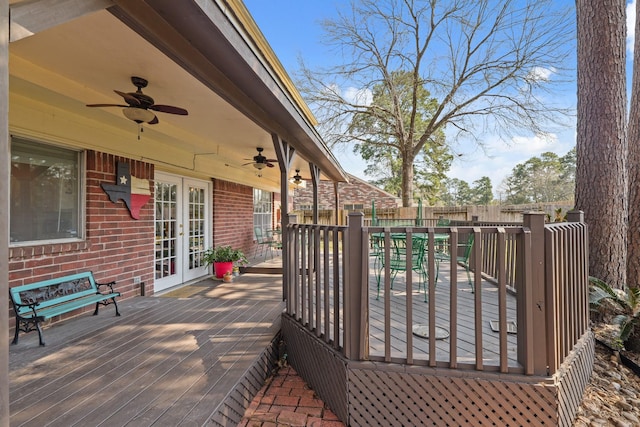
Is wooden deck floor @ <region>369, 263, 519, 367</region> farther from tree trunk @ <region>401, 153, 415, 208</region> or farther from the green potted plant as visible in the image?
tree trunk @ <region>401, 153, 415, 208</region>

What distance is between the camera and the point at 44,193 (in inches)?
122

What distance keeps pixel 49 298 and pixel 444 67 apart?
49.3 ft

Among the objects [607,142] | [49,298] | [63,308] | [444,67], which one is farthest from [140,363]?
[444,67]

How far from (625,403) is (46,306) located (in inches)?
203

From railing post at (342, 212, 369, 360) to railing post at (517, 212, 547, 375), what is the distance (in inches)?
39.5

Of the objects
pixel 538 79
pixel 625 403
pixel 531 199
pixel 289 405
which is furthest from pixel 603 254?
pixel 531 199

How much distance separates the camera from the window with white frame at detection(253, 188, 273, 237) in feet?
28.1

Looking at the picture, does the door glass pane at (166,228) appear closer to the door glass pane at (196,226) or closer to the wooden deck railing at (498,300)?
the door glass pane at (196,226)

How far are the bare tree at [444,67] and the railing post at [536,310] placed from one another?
41.2 ft

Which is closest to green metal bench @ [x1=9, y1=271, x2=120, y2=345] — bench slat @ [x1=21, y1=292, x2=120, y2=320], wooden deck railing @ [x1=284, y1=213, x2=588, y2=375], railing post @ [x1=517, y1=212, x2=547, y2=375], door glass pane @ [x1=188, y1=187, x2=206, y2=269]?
bench slat @ [x1=21, y1=292, x2=120, y2=320]

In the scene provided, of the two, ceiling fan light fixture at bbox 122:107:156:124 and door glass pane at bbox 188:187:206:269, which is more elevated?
ceiling fan light fixture at bbox 122:107:156:124

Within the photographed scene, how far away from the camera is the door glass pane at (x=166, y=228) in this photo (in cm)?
476

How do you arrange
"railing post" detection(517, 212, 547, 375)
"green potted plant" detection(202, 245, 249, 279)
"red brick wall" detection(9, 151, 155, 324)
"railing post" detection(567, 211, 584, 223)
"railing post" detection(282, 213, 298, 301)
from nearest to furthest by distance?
1. "railing post" detection(517, 212, 547, 375)
2. "railing post" detection(567, 211, 584, 223)
3. "red brick wall" detection(9, 151, 155, 324)
4. "railing post" detection(282, 213, 298, 301)
5. "green potted plant" detection(202, 245, 249, 279)

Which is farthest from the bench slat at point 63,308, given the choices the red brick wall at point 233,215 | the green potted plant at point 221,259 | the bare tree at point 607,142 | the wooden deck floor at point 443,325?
the bare tree at point 607,142
